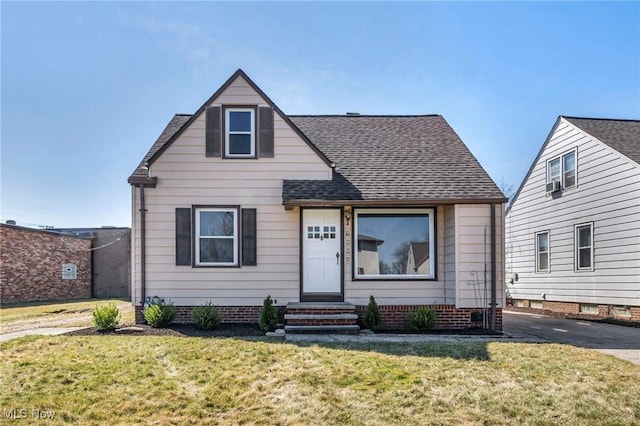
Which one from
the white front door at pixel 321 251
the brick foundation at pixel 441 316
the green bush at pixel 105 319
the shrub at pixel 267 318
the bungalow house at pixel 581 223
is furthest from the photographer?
the bungalow house at pixel 581 223

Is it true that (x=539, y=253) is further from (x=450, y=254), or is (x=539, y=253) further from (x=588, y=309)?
(x=450, y=254)

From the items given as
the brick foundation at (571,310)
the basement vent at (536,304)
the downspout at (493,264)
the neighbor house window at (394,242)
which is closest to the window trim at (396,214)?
the neighbor house window at (394,242)

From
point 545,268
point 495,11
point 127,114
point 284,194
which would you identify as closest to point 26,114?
point 127,114

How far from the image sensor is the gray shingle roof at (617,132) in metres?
12.7

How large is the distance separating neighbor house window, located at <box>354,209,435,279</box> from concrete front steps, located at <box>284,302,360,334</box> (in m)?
1.32

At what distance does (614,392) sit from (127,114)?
13.9m

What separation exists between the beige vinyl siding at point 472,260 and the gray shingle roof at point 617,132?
5.46m

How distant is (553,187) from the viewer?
15.1 m

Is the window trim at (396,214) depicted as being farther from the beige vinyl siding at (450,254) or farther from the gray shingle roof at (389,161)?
the gray shingle roof at (389,161)

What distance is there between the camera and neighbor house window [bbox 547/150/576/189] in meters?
14.5

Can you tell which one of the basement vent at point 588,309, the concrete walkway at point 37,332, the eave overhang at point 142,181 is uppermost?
the eave overhang at point 142,181

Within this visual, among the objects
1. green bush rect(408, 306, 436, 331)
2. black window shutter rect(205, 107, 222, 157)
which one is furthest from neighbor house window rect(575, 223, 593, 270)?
black window shutter rect(205, 107, 222, 157)

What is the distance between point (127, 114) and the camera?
1400 centimetres

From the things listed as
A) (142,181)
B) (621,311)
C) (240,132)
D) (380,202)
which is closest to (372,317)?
(380,202)
